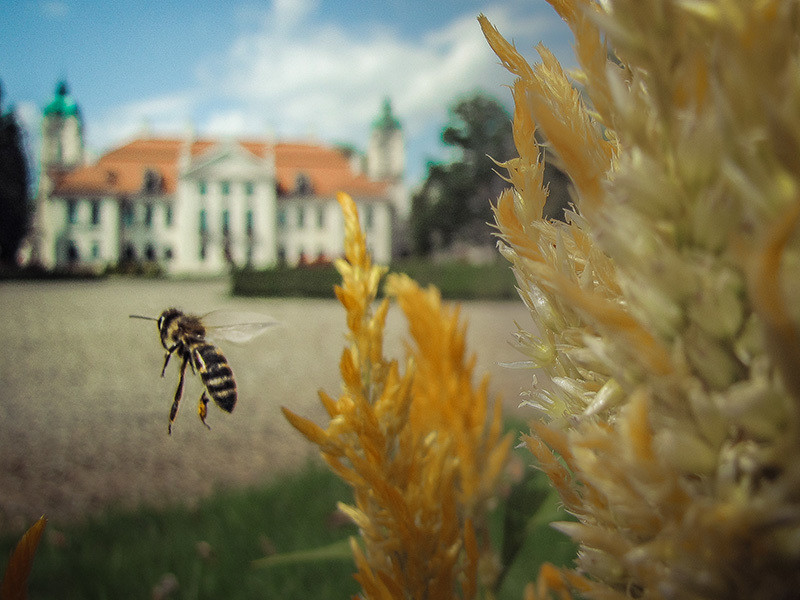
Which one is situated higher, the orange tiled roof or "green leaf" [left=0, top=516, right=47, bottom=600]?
the orange tiled roof

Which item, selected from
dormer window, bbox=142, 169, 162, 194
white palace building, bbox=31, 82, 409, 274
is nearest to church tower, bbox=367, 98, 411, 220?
white palace building, bbox=31, 82, 409, 274

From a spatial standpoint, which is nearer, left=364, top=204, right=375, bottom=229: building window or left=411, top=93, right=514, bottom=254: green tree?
left=411, top=93, right=514, bottom=254: green tree

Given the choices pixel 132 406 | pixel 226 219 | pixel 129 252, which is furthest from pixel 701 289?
pixel 226 219

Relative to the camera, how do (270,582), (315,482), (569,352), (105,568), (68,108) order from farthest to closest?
(68,108)
(315,482)
(105,568)
(270,582)
(569,352)

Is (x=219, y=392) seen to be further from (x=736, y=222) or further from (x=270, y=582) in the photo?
(x=270, y=582)

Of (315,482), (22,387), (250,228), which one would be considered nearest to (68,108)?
(250,228)

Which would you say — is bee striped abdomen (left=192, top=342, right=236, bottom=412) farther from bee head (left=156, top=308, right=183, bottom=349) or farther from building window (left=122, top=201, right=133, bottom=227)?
building window (left=122, top=201, right=133, bottom=227)

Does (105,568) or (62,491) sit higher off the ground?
(105,568)
